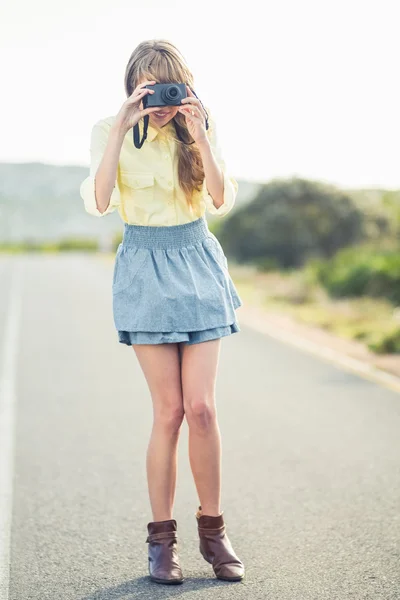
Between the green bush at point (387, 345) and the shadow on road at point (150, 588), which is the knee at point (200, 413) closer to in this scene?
the shadow on road at point (150, 588)

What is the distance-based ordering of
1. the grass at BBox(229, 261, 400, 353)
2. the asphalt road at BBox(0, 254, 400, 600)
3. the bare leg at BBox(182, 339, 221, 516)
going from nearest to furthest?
the bare leg at BBox(182, 339, 221, 516) < the asphalt road at BBox(0, 254, 400, 600) < the grass at BBox(229, 261, 400, 353)

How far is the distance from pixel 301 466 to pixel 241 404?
7.25ft

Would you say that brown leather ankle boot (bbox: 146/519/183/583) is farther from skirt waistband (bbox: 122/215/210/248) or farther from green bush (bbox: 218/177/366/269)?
green bush (bbox: 218/177/366/269)

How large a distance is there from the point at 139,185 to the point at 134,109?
30cm

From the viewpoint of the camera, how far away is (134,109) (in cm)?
368

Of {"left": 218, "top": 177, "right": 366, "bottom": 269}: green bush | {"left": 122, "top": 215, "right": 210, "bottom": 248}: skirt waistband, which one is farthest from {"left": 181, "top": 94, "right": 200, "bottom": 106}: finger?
{"left": 218, "top": 177, "right": 366, "bottom": 269}: green bush

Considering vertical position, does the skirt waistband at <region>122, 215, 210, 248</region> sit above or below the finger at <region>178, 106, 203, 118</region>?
below

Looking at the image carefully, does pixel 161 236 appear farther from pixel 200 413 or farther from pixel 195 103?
pixel 200 413

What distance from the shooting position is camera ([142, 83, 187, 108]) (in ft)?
11.8

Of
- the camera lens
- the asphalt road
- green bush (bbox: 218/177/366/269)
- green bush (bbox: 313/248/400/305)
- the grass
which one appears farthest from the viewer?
green bush (bbox: 218/177/366/269)

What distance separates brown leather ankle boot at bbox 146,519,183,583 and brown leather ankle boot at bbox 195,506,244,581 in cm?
13

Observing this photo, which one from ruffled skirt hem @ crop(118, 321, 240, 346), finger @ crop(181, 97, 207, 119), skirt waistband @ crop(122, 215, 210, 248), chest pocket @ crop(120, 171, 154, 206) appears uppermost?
finger @ crop(181, 97, 207, 119)

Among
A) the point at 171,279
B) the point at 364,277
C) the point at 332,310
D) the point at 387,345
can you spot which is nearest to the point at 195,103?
the point at 171,279

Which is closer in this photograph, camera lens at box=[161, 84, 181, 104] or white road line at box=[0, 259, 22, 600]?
camera lens at box=[161, 84, 181, 104]
